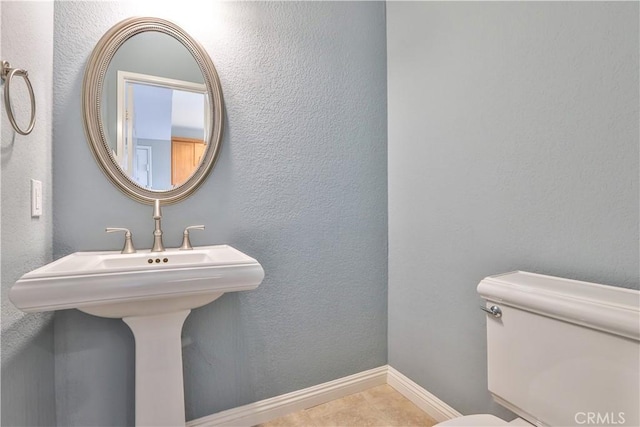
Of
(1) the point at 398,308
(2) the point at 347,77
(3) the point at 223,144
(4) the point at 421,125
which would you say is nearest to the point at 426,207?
(4) the point at 421,125

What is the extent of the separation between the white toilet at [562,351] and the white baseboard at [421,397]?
0.54 metres

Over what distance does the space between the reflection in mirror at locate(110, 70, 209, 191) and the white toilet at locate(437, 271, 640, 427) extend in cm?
131

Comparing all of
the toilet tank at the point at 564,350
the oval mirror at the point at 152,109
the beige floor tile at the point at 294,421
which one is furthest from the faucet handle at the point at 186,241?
the toilet tank at the point at 564,350

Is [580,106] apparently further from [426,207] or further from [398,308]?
[398,308]

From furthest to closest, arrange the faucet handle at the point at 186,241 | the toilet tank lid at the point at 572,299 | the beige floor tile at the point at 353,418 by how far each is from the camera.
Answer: the beige floor tile at the point at 353,418, the faucet handle at the point at 186,241, the toilet tank lid at the point at 572,299

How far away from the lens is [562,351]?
2.66 feet

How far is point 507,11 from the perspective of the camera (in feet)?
3.85

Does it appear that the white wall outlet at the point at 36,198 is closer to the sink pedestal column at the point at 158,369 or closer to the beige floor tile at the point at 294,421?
the sink pedestal column at the point at 158,369

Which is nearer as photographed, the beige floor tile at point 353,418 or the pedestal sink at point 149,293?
the pedestal sink at point 149,293

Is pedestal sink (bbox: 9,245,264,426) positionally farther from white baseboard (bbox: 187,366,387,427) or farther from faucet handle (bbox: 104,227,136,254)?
white baseboard (bbox: 187,366,387,427)

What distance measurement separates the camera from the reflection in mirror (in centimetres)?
130

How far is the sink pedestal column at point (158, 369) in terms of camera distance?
3.56 feet

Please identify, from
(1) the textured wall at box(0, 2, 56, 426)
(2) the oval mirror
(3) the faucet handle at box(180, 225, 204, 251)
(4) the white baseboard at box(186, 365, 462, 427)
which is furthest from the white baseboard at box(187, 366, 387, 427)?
(2) the oval mirror

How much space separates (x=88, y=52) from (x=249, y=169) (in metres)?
0.78
